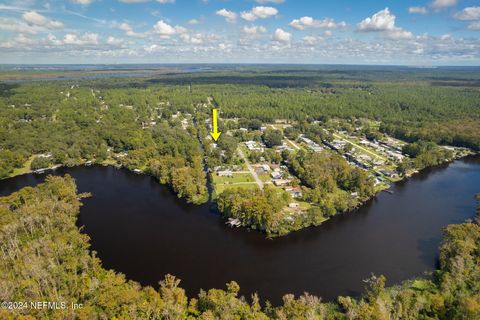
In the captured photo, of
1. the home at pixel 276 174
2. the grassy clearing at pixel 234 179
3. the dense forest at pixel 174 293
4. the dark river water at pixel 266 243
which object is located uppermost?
the home at pixel 276 174

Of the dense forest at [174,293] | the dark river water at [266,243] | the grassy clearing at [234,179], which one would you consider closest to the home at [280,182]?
the grassy clearing at [234,179]

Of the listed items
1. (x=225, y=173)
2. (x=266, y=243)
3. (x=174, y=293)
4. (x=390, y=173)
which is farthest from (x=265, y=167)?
(x=174, y=293)

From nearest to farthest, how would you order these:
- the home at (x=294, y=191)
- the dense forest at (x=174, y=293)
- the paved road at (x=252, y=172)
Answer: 1. the dense forest at (x=174, y=293)
2. the home at (x=294, y=191)
3. the paved road at (x=252, y=172)

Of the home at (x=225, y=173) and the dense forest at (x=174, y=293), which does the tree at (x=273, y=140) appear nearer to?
the home at (x=225, y=173)

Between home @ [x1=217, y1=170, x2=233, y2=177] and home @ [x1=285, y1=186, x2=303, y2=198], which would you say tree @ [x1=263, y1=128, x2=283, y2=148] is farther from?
home @ [x1=285, y1=186, x2=303, y2=198]

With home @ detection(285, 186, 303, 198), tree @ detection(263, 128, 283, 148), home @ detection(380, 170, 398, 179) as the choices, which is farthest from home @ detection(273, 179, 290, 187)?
tree @ detection(263, 128, 283, 148)

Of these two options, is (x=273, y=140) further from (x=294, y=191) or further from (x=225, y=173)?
(x=294, y=191)
